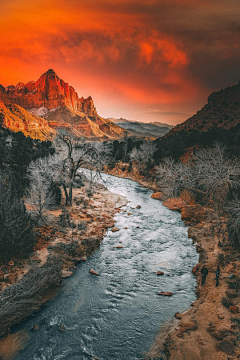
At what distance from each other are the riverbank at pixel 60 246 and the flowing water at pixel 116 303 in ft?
1.47

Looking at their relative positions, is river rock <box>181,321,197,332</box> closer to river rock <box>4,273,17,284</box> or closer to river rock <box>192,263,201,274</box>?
river rock <box>192,263,201,274</box>

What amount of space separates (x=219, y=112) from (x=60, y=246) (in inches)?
2858

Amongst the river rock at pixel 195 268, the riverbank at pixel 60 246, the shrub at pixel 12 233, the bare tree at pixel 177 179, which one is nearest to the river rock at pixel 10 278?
the riverbank at pixel 60 246

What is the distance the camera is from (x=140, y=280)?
10.7 metres

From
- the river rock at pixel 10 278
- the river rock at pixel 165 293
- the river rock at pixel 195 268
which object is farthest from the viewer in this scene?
the river rock at pixel 195 268

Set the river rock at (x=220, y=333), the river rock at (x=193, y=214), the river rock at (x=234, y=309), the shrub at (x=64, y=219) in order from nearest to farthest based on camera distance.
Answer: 1. the river rock at (x=220, y=333)
2. the river rock at (x=234, y=309)
3. the shrub at (x=64, y=219)
4. the river rock at (x=193, y=214)

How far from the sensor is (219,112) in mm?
67625

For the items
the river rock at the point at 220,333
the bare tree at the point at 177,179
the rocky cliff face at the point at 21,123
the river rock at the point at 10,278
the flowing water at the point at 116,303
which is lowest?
the flowing water at the point at 116,303

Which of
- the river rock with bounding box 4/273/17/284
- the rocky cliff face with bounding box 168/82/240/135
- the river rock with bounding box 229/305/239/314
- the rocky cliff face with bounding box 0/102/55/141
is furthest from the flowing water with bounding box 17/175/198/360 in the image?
the rocky cliff face with bounding box 0/102/55/141

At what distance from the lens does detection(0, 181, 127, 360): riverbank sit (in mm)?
7368

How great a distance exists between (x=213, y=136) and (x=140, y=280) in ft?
132

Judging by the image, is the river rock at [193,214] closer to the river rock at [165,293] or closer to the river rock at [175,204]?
the river rock at [175,204]

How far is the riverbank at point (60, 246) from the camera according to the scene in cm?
737

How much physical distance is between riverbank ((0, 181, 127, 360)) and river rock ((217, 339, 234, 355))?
664 centimetres
